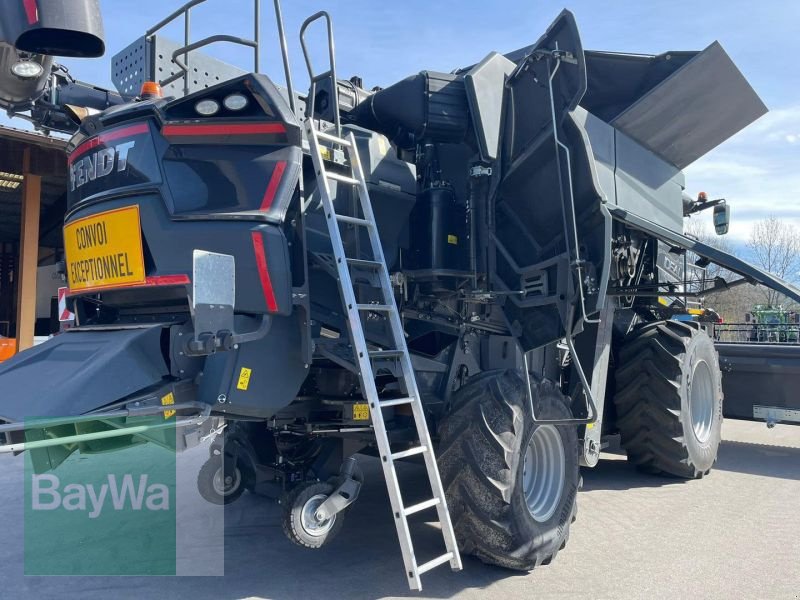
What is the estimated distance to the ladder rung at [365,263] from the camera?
348cm

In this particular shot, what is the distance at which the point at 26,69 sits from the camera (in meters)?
3.49

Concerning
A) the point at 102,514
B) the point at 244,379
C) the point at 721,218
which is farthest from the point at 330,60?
the point at 721,218

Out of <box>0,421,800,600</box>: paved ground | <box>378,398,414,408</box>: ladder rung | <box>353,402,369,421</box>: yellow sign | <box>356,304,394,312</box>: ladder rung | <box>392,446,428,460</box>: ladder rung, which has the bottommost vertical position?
<box>0,421,800,600</box>: paved ground

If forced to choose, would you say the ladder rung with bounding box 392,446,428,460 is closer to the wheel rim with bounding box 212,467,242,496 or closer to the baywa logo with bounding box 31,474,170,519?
the wheel rim with bounding box 212,467,242,496

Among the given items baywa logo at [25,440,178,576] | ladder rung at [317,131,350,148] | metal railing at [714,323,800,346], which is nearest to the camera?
ladder rung at [317,131,350,148]

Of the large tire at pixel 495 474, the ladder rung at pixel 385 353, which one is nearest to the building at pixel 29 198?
the ladder rung at pixel 385 353

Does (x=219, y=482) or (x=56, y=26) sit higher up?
(x=56, y=26)

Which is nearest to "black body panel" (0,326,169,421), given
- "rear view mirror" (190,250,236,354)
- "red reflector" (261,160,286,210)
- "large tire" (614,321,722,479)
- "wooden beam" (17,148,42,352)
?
"rear view mirror" (190,250,236,354)

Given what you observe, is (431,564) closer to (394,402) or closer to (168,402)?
(394,402)

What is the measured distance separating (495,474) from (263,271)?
1.58m

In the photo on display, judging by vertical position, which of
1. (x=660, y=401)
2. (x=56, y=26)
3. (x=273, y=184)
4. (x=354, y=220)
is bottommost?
A: (x=660, y=401)

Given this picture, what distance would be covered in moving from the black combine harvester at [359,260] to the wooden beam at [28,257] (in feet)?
27.3

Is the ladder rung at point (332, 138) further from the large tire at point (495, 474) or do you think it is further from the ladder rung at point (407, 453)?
the ladder rung at point (407, 453)

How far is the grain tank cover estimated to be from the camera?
190 inches
